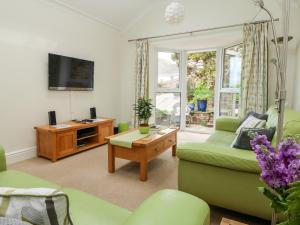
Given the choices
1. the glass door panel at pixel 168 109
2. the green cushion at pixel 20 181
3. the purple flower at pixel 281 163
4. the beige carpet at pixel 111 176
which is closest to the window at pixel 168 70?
the glass door panel at pixel 168 109

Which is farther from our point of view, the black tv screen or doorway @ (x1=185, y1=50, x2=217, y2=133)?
doorway @ (x1=185, y1=50, x2=217, y2=133)

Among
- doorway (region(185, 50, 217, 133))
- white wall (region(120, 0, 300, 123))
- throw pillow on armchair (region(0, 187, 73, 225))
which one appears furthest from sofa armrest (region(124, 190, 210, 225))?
doorway (region(185, 50, 217, 133))

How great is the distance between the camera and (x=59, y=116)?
3.69 metres

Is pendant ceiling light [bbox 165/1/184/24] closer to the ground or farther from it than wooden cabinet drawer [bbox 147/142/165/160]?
farther from it

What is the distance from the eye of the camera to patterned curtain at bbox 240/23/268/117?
3.48 meters

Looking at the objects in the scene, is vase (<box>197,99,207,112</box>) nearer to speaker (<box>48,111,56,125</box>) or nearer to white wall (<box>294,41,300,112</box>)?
white wall (<box>294,41,300,112</box>)

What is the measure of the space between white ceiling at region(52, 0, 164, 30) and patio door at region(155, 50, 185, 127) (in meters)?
1.02

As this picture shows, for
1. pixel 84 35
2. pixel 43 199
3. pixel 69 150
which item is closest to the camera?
pixel 43 199

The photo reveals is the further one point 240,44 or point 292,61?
point 240,44

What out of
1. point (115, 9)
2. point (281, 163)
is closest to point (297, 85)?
point (281, 163)

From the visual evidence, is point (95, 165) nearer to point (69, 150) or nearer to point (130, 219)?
point (69, 150)

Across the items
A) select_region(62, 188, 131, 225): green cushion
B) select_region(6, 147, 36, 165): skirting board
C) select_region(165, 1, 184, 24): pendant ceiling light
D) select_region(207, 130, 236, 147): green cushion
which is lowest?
select_region(6, 147, 36, 165): skirting board

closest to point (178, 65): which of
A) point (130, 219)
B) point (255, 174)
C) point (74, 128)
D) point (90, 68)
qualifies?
point (90, 68)

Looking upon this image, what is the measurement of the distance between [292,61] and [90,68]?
3.71 m
